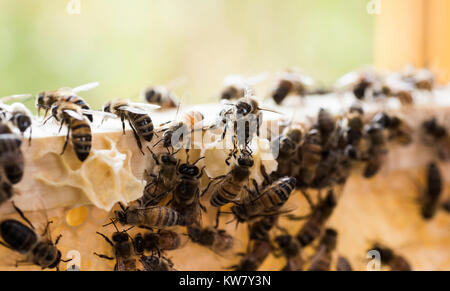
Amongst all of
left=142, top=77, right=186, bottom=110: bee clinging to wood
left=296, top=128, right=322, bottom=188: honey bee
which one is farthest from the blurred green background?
left=296, top=128, right=322, bottom=188: honey bee

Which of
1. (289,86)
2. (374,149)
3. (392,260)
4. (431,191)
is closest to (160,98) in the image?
(289,86)

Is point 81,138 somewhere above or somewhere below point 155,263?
above

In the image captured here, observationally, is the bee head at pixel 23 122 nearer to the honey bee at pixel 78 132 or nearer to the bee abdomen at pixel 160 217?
the honey bee at pixel 78 132

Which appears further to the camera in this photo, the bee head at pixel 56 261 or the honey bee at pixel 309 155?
the honey bee at pixel 309 155

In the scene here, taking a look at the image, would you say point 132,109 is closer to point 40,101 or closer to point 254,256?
point 40,101

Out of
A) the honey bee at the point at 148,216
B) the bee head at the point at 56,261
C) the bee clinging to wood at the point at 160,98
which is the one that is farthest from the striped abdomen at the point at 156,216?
the bee clinging to wood at the point at 160,98

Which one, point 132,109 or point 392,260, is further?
point 392,260

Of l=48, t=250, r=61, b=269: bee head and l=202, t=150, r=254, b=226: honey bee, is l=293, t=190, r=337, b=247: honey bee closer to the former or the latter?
l=202, t=150, r=254, b=226: honey bee

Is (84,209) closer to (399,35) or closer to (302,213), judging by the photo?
(302,213)
